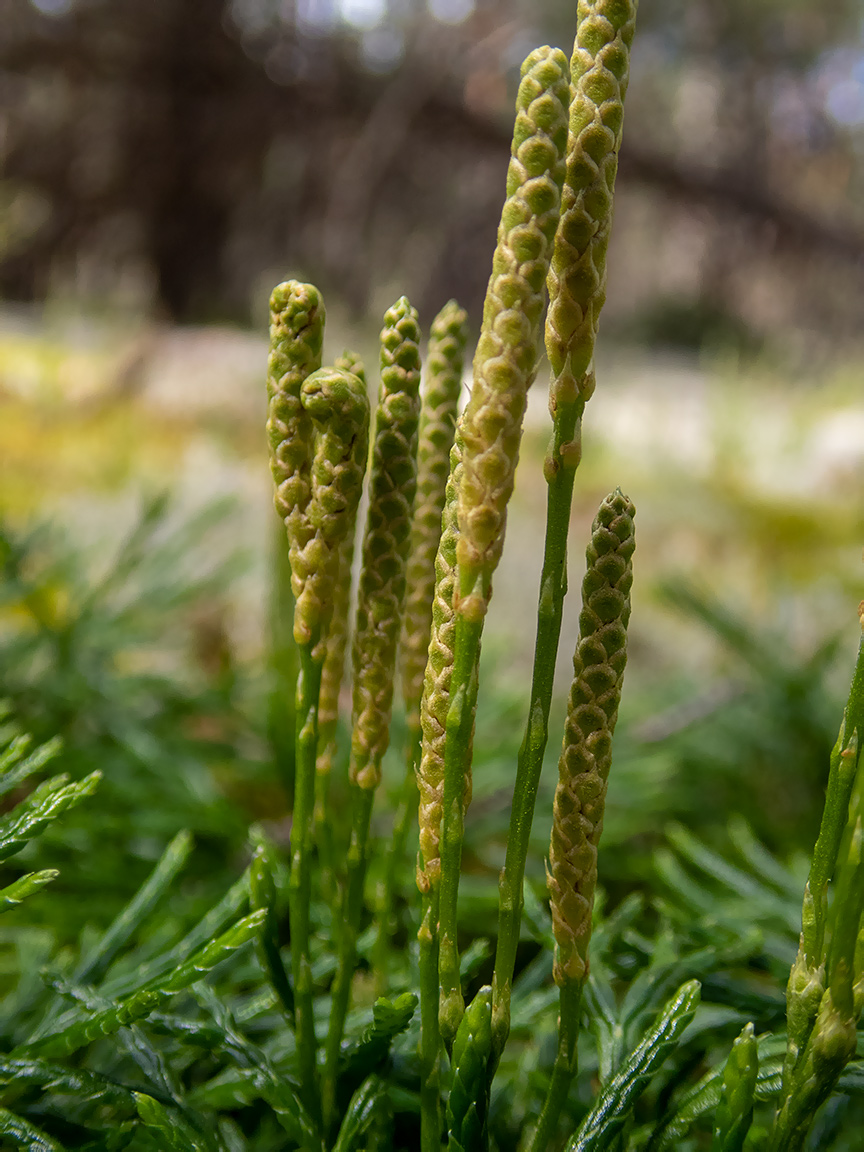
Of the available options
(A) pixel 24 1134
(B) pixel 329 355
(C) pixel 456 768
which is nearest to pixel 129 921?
(A) pixel 24 1134

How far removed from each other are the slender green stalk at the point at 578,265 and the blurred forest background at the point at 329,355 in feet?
1.56

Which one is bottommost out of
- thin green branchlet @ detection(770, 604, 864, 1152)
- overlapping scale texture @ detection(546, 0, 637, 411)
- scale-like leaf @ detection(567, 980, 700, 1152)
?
scale-like leaf @ detection(567, 980, 700, 1152)

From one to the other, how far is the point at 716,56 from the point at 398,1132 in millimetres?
5771

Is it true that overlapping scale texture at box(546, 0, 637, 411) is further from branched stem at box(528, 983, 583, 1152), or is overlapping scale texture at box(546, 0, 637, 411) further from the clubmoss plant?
branched stem at box(528, 983, 583, 1152)

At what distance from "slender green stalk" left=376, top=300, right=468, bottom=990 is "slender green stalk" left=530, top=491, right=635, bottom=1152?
2.3 inches

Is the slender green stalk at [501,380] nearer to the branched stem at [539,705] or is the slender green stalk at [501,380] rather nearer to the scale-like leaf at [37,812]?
the branched stem at [539,705]

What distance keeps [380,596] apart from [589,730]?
80mm

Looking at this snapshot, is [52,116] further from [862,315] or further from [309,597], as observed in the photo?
[862,315]

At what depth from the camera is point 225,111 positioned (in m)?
2.62

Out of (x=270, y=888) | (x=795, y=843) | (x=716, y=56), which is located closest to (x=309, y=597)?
(x=270, y=888)

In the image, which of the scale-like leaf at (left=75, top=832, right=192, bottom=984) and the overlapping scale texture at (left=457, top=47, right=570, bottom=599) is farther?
the scale-like leaf at (left=75, top=832, right=192, bottom=984)

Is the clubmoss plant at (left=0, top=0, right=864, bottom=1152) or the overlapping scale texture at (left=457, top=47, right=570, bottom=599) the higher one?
the overlapping scale texture at (left=457, top=47, right=570, bottom=599)

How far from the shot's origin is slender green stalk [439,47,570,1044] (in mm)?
219

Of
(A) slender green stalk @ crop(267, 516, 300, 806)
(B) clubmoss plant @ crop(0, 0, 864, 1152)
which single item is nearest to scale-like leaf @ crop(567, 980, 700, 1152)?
(B) clubmoss plant @ crop(0, 0, 864, 1152)
